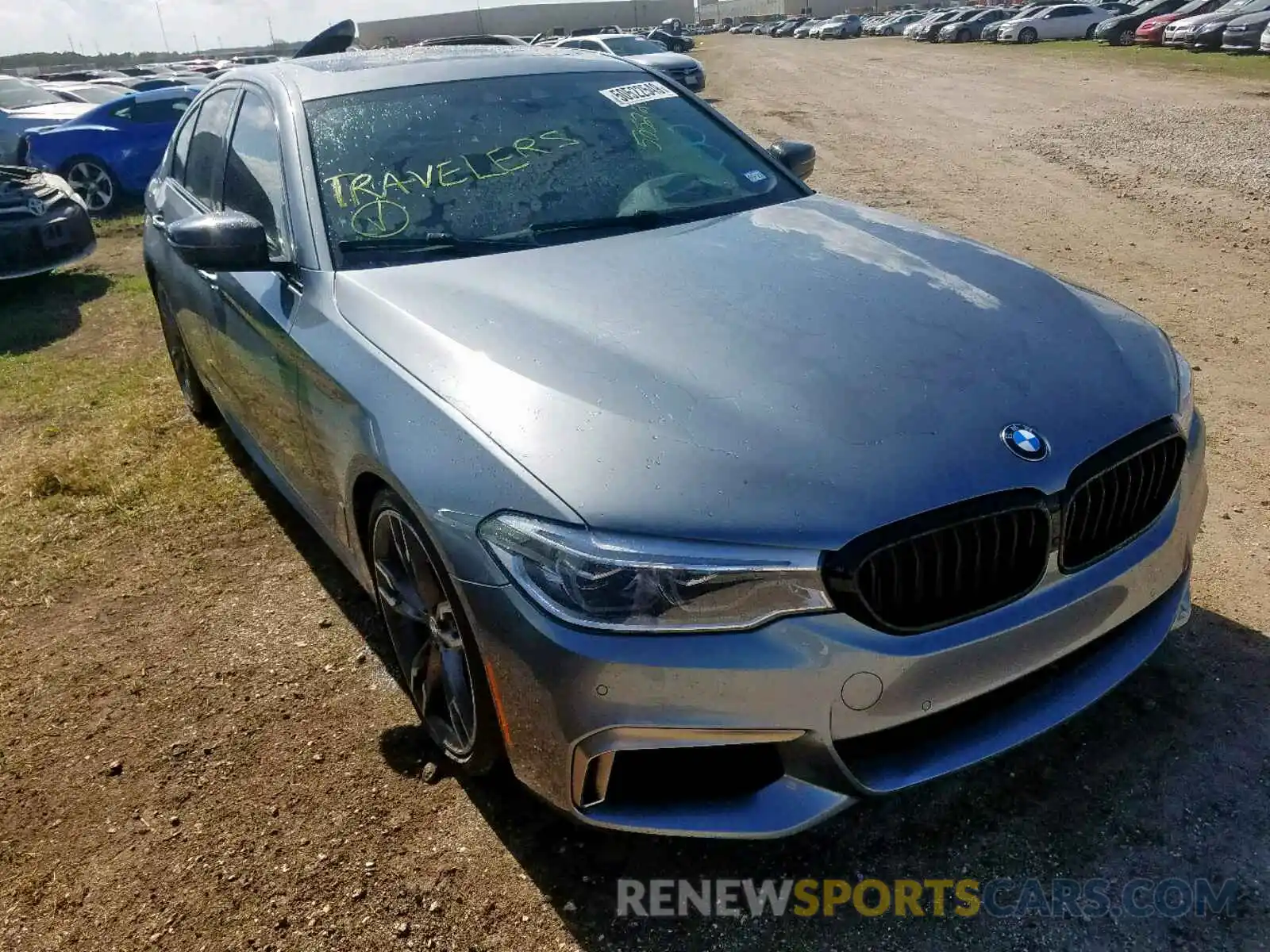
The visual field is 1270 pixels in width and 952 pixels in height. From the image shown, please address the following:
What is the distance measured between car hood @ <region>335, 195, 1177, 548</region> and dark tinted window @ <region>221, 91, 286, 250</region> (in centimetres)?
57

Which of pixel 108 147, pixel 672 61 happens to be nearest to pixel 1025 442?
pixel 108 147

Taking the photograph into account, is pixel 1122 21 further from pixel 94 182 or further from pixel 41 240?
pixel 41 240

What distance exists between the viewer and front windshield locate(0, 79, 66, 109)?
15602 millimetres

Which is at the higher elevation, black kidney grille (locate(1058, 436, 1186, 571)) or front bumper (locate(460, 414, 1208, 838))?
black kidney grille (locate(1058, 436, 1186, 571))

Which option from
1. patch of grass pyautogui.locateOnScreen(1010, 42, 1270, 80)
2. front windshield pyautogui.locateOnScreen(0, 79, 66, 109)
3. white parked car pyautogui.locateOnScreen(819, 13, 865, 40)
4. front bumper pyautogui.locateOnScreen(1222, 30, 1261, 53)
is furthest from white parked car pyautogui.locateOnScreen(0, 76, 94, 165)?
white parked car pyautogui.locateOnScreen(819, 13, 865, 40)

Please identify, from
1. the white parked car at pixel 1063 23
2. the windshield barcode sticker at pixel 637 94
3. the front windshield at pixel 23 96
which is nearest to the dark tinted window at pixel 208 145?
the windshield barcode sticker at pixel 637 94

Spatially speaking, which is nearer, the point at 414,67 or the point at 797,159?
the point at 414,67

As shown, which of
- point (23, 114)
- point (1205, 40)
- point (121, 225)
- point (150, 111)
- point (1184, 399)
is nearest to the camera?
point (1184, 399)

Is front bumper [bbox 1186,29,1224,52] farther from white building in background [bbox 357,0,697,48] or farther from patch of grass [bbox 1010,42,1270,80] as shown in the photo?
white building in background [bbox 357,0,697,48]

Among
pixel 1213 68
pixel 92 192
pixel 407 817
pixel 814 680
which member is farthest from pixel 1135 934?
pixel 1213 68

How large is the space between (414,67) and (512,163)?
0.68 m

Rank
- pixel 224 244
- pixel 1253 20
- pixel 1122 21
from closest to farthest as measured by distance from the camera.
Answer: pixel 224 244, pixel 1253 20, pixel 1122 21

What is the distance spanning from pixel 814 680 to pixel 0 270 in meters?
8.50

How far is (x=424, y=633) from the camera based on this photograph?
2.58 m
